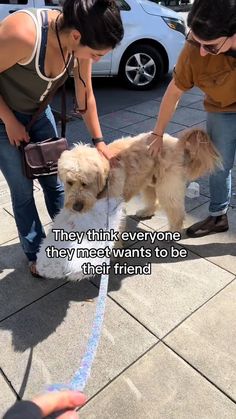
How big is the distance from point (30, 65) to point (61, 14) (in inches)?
13.3

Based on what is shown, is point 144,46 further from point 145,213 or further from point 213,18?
point 213,18

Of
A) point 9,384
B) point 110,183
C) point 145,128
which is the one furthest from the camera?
point 145,128

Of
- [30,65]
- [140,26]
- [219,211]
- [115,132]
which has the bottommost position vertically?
[115,132]

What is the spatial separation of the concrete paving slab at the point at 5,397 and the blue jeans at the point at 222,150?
7.58 ft

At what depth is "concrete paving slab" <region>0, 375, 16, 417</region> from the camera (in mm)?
2172

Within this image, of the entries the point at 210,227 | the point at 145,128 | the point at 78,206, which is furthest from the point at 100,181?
the point at 145,128

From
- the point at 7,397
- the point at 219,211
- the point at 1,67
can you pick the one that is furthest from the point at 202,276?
the point at 1,67

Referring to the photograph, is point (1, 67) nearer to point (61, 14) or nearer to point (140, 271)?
point (61, 14)

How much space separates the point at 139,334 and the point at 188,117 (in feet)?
15.3

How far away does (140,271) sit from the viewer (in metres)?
3.18

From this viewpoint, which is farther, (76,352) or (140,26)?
(140,26)

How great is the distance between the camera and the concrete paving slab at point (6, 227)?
3.63 metres

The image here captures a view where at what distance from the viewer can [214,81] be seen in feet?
8.86

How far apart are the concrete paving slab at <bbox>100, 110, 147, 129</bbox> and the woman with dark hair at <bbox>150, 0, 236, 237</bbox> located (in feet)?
10.1
